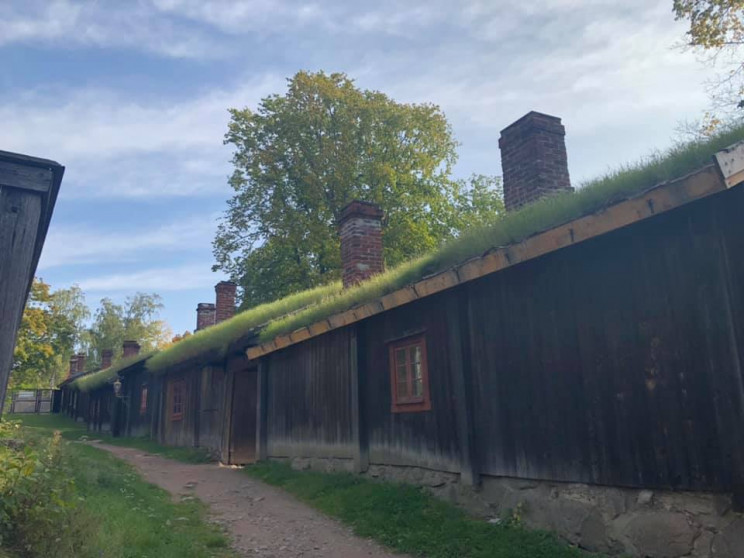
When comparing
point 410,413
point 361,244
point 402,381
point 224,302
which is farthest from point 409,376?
point 224,302

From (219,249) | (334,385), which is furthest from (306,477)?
(219,249)

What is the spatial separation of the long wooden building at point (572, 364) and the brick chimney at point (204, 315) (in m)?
15.1

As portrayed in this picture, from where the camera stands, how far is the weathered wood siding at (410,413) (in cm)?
838

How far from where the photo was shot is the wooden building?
167 inches

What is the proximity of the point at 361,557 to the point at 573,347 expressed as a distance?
3.18 m

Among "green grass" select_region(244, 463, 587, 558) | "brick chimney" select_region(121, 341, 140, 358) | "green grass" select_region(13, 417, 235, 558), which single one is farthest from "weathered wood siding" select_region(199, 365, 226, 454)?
"brick chimney" select_region(121, 341, 140, 358)

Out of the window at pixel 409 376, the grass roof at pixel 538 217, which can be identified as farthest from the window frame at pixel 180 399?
the window at pixel 409 376

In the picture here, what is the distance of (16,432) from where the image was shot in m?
8.92

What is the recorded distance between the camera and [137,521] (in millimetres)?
7078

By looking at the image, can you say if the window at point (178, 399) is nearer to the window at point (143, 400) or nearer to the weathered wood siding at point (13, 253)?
the window at point (143, 400)

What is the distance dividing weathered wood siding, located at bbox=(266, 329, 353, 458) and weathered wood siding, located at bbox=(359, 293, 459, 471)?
654 mm

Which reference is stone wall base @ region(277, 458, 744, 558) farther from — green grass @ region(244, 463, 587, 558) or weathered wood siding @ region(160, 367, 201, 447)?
weathered wood siding @ region(160, 367, 201, 447)

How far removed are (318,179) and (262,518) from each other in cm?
2009

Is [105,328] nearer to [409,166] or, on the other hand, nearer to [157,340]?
[157,340]
